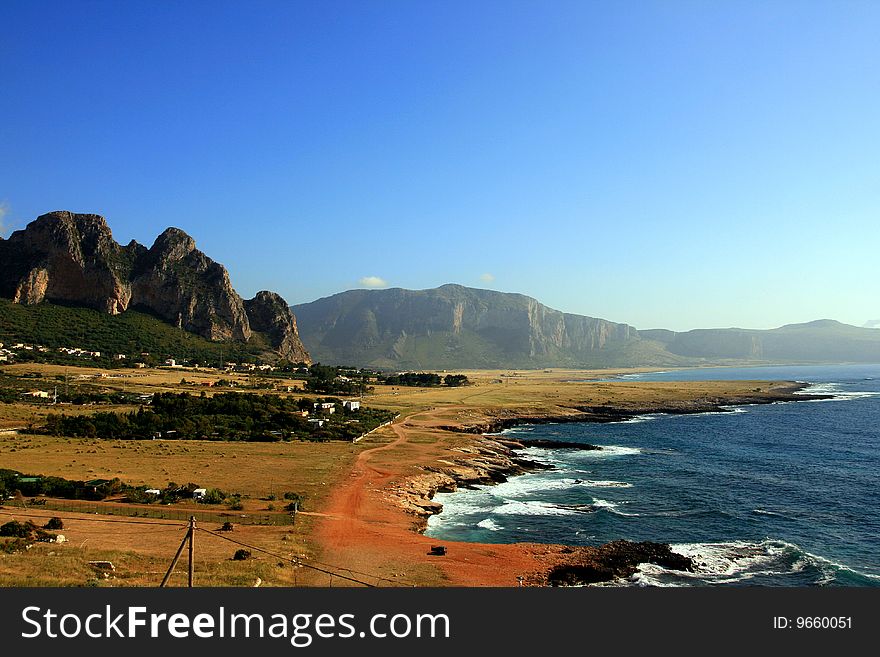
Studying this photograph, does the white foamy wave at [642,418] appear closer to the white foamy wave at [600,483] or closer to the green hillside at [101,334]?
the white foamy wave at [600,483]

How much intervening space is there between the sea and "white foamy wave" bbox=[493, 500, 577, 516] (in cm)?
8

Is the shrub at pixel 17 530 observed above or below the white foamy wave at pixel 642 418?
above

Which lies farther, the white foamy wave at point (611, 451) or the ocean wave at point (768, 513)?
the white foamy wave at point (611, 451)

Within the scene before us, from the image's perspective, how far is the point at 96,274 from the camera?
17362 cm

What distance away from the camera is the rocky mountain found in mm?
165250

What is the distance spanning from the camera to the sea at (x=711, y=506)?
31.9 meters

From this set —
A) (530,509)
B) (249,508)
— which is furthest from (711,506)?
(249,508)

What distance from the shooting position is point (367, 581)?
26156mm

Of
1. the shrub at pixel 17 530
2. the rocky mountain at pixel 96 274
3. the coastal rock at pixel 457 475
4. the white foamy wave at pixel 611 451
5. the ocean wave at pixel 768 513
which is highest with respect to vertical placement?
the rocky mountain at pixel 96 274

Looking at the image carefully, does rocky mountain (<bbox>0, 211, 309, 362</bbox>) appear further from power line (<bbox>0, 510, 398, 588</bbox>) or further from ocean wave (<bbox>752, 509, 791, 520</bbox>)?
ocean wave (<bbox>752, 509, 791, 520</bbox>)

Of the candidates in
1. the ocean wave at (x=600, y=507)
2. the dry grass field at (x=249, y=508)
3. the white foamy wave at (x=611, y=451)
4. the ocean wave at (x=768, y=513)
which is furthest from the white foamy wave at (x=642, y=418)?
the ocean wave at (x=600, y=507)

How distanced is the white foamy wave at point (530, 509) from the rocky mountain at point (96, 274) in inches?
6752

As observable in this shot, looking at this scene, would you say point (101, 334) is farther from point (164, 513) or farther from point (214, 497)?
point (164, 513)

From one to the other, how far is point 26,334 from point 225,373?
171 ft
